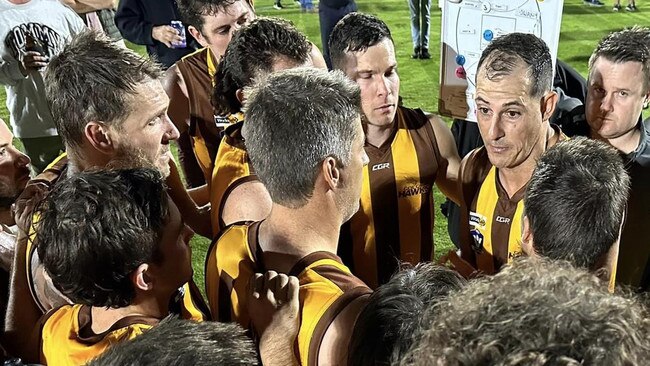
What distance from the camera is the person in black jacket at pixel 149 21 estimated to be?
193 inches

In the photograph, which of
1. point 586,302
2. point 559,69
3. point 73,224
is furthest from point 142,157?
point 559,69

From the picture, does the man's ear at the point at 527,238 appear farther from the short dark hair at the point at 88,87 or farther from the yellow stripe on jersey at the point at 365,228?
the short dark hair at the point at 88,87

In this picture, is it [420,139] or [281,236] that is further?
[420,139]

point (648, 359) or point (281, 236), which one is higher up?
point (648, 359)

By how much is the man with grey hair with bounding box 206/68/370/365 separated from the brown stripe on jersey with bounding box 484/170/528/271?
2.81ft

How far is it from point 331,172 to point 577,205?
→ 2.38 ft

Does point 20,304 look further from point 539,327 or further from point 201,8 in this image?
point 201,8

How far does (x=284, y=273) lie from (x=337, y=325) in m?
0.29

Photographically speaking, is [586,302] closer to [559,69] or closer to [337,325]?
[337,325]

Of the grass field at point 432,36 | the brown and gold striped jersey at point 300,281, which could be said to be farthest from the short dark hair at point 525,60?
the grass field at point 432,36

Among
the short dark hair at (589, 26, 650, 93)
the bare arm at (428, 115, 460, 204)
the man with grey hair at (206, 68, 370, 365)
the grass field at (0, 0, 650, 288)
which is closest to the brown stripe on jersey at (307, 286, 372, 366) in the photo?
the man with grey hair at (206, 68, 370, 365)

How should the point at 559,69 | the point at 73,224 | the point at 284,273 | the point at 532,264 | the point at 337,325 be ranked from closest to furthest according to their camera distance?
the point at 532,264 < the point at 337,325 < the point at 73,224 < the point at 284,273 < the point at 559,69

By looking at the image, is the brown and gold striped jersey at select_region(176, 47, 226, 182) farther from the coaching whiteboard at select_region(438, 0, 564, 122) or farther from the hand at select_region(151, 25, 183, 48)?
the hand at select_region(151, 25, 183, 48)

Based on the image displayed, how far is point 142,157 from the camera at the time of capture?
2.27 metres
